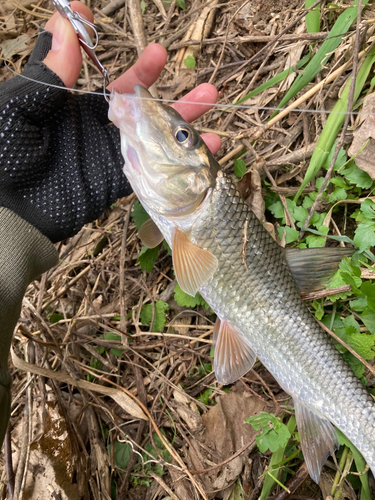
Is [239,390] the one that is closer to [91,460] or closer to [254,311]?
[254,311]

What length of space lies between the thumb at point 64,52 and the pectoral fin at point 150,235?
3.37 feet

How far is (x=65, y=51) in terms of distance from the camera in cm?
234

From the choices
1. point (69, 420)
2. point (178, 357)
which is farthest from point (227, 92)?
point (69, 420)

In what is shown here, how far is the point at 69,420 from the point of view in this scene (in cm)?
296

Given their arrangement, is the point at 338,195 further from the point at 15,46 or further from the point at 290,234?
the point at 15,46

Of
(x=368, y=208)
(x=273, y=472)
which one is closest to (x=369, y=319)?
(x=368, y=208)

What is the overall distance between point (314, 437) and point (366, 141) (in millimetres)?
1964

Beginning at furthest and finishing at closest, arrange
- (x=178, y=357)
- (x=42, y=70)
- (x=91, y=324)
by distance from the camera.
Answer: (x=91, y=324) < (x=178, y=357) < (x=42, y=70)

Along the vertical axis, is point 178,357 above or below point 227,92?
below

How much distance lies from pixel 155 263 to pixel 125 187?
0.68m

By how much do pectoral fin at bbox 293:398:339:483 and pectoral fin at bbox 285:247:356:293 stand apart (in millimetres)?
757

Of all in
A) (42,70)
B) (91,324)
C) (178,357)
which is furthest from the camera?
(91,324)

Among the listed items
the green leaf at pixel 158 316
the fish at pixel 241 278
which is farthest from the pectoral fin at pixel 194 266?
the green leaf at pixel 158 316

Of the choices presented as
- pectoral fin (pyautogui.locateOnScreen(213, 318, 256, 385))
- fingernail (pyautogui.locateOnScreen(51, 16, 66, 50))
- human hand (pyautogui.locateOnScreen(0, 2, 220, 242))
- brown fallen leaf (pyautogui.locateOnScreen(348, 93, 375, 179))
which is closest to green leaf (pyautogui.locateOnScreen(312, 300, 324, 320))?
pectoral fin (pyautogui.locateOnScreen(213, 318, 256, 385))
